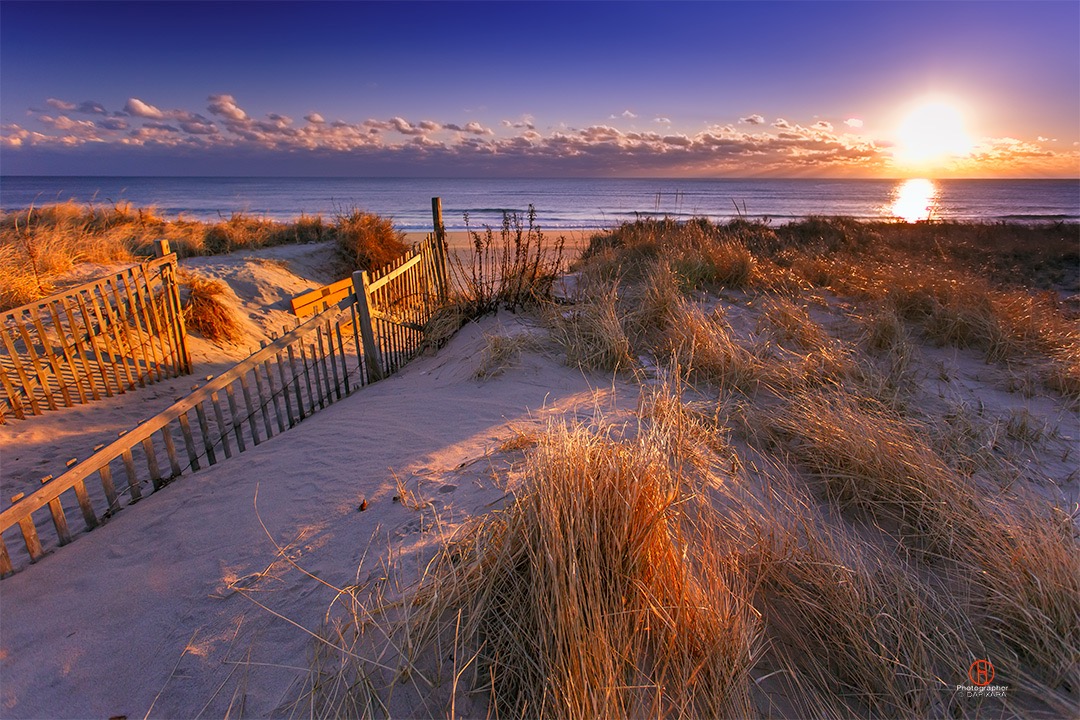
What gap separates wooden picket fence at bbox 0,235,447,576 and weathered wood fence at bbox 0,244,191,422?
85 centimetres

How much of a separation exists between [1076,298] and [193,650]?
13048 millimetres

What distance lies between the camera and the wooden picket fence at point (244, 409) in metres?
3.14

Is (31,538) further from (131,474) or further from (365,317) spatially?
(365,317)

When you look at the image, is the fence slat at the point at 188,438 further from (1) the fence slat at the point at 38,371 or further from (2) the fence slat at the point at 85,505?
(1) the fence slat at the point at 38,371

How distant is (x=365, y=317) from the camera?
6.01 m

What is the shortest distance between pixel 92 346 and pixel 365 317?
121 inches

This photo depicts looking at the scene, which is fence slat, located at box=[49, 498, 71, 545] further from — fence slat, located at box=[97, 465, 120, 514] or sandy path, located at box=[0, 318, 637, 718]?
fence slat, located at box=[97, 465, 120, 514]

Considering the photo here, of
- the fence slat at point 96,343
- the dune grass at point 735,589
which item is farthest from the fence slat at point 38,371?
the dune grass at point 735,589

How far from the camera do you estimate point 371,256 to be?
12.8 metres

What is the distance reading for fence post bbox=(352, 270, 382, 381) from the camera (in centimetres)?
596

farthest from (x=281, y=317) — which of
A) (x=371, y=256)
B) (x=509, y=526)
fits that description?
(x=509, y=526)

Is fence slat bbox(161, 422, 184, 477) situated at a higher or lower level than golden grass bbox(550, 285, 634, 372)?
lower

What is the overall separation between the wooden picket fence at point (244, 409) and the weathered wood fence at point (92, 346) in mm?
852

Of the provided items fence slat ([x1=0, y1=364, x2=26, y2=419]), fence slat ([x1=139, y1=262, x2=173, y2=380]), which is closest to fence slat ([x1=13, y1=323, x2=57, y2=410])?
fence slat ([x1=0, y1=364, x2=26, y2=419])
